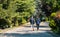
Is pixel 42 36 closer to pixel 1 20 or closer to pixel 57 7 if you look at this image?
pixel 57 7

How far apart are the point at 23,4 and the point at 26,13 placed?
222cm

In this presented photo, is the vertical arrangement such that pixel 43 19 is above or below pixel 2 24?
below

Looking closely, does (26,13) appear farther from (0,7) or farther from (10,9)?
(0,7)

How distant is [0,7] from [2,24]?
5.85 meters

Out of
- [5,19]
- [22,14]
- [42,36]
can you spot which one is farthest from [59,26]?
[22,14]

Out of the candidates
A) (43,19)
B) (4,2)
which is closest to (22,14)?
(4,2)

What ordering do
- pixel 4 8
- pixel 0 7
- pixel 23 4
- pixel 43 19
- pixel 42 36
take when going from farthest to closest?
pixel 43 19 → pixel 23 4 → pixel 4 8 → pixel 0 7 → pixel 42 36

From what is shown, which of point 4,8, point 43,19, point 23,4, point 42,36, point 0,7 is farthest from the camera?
point 43,19

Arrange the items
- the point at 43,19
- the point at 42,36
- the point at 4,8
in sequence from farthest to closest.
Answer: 1. the point at 43,19
2. the point at 4,8
3. the point at 42,36

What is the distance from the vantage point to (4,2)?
3703 centimetres

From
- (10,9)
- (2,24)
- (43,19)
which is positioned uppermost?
(10,9)

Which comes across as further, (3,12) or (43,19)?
(43,19)

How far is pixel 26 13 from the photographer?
2014 inches

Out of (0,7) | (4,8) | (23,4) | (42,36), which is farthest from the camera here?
(23,4)
